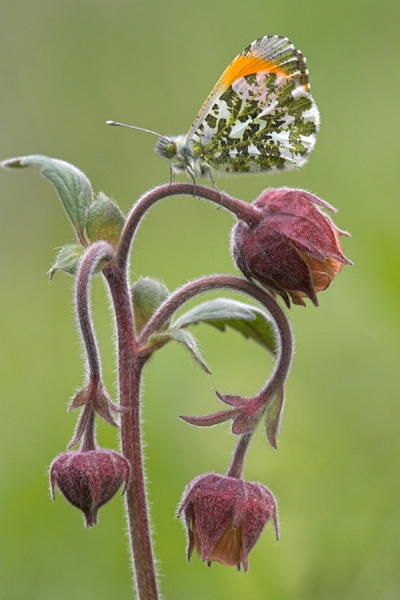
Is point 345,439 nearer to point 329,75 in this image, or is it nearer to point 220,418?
point 220,418

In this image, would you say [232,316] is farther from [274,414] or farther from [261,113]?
[261,113]

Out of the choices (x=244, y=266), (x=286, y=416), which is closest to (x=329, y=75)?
(x=286, y=416)

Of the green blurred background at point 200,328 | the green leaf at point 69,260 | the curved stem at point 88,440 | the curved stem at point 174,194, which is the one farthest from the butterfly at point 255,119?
the green blurred background at point 200,328

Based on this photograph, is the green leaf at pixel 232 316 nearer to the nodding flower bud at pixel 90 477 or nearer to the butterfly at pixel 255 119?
the butterfly at pixel 255 119

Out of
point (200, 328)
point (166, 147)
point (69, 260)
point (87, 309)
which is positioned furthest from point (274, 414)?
point (200, 328)

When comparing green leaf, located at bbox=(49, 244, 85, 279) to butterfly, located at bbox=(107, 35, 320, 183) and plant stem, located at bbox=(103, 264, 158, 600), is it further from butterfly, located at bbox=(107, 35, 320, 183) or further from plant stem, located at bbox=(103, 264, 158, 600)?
butterfly, located at bbox=(107, 35, 320, 183)

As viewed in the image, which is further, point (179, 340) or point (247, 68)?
point (247, 68)
